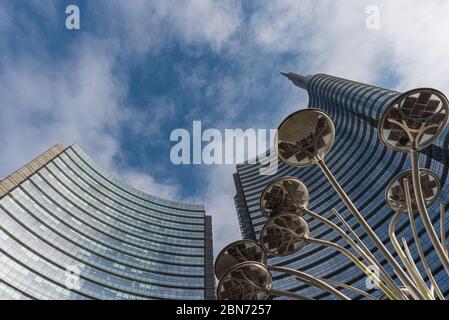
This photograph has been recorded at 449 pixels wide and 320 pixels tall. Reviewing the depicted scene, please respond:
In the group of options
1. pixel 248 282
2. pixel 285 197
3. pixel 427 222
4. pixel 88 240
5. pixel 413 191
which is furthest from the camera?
pixel 88 240

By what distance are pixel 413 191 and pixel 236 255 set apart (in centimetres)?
711

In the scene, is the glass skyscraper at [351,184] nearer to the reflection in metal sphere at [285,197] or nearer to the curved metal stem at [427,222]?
the reflection in metal sphere at [285,197]

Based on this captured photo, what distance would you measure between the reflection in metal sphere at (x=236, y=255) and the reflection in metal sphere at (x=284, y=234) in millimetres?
406

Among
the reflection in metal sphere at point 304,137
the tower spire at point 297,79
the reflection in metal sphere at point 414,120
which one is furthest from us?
the tower spire at point 297,79

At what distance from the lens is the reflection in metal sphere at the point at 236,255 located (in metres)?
11.7

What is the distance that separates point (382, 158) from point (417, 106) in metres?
61.2

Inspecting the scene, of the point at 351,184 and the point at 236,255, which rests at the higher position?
the point at 351,184

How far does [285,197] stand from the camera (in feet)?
38.3

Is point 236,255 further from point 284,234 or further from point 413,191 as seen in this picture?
point 413,191

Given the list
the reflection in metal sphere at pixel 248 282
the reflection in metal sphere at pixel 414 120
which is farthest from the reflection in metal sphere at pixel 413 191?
the reflection in metal sphere at pixel 248 282

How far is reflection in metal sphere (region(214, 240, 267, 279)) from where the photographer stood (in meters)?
11.7

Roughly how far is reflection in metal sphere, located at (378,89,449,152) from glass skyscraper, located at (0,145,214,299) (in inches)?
1745

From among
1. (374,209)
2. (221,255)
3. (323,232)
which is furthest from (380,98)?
(221,255)

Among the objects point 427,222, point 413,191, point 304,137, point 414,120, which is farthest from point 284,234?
point 414,120
